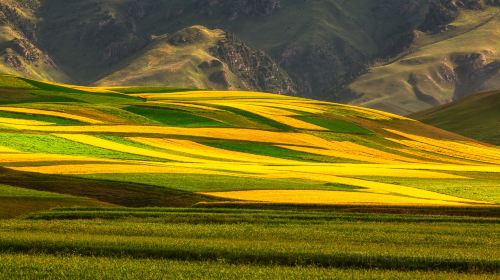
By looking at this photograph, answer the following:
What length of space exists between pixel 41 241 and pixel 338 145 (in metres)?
105

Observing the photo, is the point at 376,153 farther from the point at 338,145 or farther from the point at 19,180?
the point at 19,180

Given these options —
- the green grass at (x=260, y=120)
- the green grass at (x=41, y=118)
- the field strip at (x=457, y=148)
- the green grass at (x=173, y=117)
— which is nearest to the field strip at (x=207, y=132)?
the green grass at (x=41, y=118)

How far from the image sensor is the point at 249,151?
4847 inches

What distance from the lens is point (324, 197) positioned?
75312 mm

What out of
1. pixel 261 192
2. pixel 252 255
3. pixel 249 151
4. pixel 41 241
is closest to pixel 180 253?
pixel 252 255

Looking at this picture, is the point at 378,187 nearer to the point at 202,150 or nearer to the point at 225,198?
the point at 225,198

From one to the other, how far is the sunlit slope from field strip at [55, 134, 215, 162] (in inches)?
8.5

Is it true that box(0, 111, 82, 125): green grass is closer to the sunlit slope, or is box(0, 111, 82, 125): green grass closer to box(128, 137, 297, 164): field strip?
the sunlit slope

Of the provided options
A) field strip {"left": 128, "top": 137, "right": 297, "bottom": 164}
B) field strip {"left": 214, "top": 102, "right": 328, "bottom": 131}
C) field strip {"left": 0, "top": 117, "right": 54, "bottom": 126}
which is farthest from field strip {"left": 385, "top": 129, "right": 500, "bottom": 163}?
field strip {"left": 0, "top": 117, "right": 54, "bottom": 126}

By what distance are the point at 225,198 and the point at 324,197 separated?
9.38m

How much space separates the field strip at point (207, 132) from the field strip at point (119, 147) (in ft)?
19.6

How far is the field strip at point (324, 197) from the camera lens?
234ft

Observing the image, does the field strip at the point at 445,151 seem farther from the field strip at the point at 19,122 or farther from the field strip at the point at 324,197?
the field strip at the point at 324,197

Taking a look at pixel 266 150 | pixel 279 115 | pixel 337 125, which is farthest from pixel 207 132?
pixel 337 125
